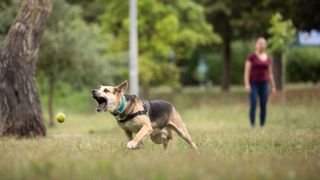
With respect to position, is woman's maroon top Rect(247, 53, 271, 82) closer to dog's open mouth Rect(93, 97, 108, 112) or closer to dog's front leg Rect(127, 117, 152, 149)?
dog's front leg Rect(127, 117, 152, 149)

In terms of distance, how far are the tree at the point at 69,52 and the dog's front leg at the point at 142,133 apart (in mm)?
15532

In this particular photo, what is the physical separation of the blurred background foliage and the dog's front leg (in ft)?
41.4

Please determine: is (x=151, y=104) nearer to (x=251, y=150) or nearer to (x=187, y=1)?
(x=251, y=150)

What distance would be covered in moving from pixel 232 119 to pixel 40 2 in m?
11.5

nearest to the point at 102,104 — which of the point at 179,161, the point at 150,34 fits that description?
the point at 179,161

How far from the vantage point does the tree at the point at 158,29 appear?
3353 cm

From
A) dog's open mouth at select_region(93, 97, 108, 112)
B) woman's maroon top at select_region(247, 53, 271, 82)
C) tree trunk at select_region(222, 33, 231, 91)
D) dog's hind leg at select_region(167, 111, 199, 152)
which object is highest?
dog's open mouth at select_region(93, 97, 108, 112)

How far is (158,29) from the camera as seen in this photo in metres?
33.9

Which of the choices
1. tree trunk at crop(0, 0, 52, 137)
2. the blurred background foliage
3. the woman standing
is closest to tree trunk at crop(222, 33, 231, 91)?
the blurred background foliage

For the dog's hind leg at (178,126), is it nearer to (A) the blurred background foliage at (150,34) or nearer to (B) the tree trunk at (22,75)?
(B) the tree trunk at (22,75)

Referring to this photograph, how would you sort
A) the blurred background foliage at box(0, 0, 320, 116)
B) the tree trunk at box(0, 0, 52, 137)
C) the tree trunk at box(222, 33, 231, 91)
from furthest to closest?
the tree trunk at box(222, 33, 231, 91) → the blurred background foliage at box(0, 0, 320, 116) → the tree trunk at box(0, 0, 52, 137)

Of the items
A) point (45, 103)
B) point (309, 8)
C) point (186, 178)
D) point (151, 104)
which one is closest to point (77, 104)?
point (45, 103)

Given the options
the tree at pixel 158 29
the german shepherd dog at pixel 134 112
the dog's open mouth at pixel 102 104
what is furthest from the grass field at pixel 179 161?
the tree at pixel 158 29

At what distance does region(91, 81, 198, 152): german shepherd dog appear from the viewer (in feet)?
35.8
